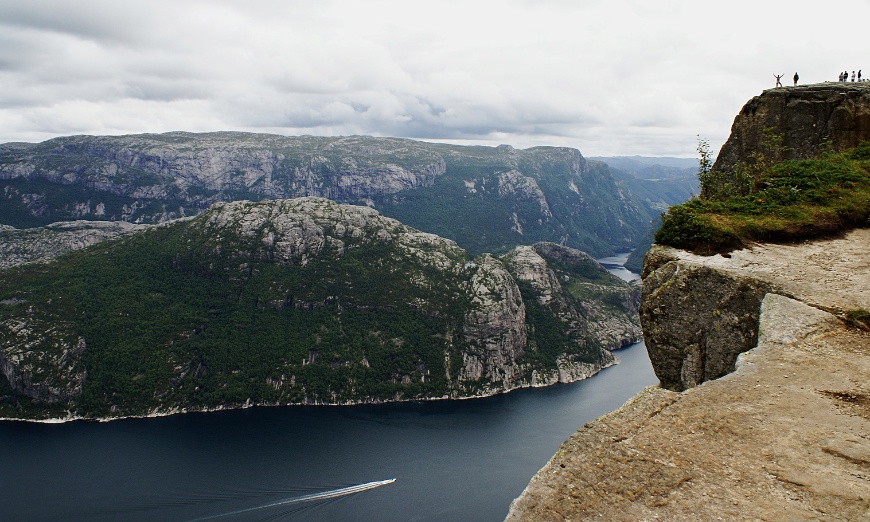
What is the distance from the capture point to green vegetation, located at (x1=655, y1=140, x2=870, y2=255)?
63.5 ft

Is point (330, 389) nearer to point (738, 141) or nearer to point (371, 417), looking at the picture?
point (371, 417)

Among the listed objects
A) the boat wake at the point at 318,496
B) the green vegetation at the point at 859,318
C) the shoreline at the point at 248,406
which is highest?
the green vegetation at the point at 859,318

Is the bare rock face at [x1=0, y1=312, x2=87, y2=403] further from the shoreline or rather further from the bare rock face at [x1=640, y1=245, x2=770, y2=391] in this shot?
the bare rock face at [x1=640, y1=245, x2=770, y2=391]

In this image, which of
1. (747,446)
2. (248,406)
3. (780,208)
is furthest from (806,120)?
(248,406)

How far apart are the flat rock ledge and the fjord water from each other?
79.8 metres

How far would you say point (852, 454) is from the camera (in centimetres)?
978

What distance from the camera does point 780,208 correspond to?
72.4ft

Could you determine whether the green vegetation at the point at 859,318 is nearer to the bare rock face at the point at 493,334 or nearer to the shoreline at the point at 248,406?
the shoreline at the point at 248,406

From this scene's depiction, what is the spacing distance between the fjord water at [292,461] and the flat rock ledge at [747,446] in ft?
262

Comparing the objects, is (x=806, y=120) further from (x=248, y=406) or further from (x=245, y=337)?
(x=245, y=337)

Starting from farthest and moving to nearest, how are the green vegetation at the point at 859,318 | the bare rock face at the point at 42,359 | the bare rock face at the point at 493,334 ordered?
1. the bare rock face at the point at 493,334
2. the bare rock face at the point at 42,359
3. the green vegetation at the point at 859,318

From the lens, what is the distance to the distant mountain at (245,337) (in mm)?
150875

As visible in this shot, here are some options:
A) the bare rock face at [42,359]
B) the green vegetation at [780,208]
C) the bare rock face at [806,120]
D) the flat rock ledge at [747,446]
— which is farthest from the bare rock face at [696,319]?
the bare rock face at [42,359]

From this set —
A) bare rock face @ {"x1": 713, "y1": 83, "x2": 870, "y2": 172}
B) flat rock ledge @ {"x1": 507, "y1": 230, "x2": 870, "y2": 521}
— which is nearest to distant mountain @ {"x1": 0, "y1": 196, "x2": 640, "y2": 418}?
bare rock face @ {"x1": 713, "y1": 83, "x2": 870, "y2": 172}
